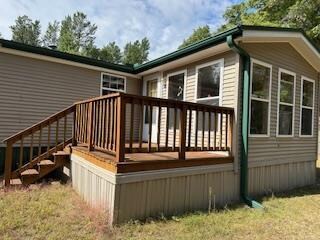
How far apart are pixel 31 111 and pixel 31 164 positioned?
2137mm

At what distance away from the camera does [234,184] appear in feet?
20.6

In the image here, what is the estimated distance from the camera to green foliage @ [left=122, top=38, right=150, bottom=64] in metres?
43.8

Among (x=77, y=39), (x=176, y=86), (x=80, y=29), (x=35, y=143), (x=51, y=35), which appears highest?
(x=80, y=29)

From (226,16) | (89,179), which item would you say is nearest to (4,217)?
(89,179)

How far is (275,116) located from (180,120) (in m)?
3.32

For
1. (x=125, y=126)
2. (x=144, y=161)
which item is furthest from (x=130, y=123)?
(x=144, y=161)

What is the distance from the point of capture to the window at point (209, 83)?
6.77 m

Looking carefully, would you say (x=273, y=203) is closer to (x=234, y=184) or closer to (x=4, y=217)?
(x=234, y=184)

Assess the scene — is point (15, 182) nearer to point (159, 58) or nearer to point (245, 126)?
point (159, 58)

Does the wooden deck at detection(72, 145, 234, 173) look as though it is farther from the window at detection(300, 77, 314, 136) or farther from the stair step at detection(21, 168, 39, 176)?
the window at detection(300, 77, 314, 136)

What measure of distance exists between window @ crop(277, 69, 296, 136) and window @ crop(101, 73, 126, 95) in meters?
5.06

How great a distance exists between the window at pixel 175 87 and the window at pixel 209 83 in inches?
27.4

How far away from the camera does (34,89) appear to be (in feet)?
26.8

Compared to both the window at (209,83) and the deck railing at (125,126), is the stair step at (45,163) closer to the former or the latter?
the deck railing at (125,126)
